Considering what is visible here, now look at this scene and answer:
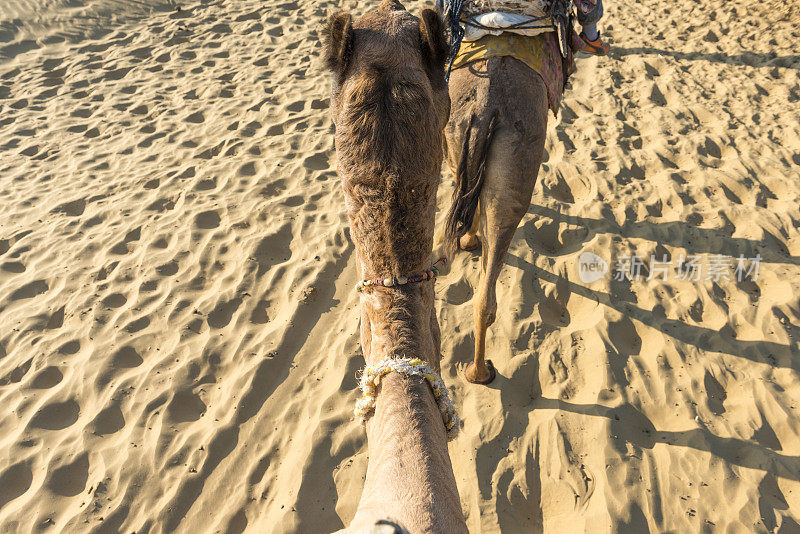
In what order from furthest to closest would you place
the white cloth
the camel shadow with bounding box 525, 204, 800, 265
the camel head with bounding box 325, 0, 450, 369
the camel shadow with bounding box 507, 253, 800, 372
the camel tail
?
the camel shadow with bounding box 525, 204, 800, 265 < the camel shadow with bounding box 507, 253, 800, 372 < the white cloth < the camel tail < the camel head with bounding box 325, 0, 450, 369

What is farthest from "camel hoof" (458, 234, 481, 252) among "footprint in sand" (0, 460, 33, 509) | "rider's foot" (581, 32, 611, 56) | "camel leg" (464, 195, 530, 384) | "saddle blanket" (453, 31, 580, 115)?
"footprint in sand" (0, 460, 33, 509)

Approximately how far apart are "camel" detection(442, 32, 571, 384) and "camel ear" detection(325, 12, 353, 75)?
131 cm

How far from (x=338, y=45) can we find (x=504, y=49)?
5.72 ft

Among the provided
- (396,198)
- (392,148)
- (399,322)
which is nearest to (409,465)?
(399,322)

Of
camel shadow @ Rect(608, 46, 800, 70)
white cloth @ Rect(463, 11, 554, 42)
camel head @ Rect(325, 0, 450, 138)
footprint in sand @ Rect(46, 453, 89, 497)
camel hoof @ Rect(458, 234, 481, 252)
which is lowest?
footprint in sand @ Rect(46, 453, 89, 497)

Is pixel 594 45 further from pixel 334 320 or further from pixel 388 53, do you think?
pixel 334 320

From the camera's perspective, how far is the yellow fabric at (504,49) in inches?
113

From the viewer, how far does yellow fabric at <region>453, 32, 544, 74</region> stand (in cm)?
286

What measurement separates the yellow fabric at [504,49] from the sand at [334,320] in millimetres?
1819

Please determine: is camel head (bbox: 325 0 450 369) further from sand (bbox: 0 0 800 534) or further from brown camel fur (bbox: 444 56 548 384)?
sand (bbox: 0 0 800 534)

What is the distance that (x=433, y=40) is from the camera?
148 cm

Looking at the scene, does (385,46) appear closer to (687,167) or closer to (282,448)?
(282,448)

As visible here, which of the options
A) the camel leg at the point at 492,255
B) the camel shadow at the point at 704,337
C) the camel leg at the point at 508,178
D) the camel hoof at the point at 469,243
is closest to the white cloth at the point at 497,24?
the camel leg at the point at 508,178

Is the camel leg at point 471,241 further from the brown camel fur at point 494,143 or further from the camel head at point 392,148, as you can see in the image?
the camel head at point 392,148
